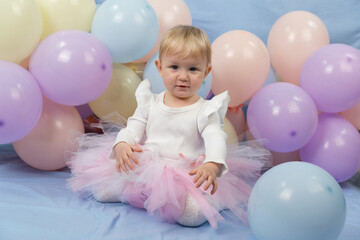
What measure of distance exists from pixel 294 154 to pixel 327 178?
98 cm

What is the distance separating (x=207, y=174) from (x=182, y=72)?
0.41 metres

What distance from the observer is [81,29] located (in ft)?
6.81

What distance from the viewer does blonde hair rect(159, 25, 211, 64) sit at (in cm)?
156

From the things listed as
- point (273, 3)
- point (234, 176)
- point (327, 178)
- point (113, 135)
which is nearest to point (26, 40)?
point (113, 135)

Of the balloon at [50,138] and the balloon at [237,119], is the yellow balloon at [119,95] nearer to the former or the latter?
the balloon at [50,138]

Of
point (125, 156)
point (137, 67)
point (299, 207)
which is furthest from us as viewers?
A: point (137, 67)

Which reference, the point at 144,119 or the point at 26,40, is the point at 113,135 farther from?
the point at 26,40

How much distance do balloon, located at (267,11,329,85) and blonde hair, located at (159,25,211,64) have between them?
0.72 meters

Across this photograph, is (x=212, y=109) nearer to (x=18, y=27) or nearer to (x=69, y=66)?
(x=69, y=66)

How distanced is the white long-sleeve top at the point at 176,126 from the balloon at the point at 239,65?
0.39 metres

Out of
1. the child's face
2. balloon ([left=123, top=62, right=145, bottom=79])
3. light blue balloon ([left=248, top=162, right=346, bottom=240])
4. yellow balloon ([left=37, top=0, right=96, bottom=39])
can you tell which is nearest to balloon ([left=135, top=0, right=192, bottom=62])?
balloon ([left=123, top=62, right=145, bottom=79])

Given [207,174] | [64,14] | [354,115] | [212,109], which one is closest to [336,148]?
[354,115]

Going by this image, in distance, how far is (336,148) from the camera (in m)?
2.00

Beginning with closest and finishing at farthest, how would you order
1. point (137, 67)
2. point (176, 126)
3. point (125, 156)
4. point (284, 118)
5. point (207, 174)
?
point (207, 174)
point (125, 156)
point (176, 126)
point (284, 118)
point (137, 67)
